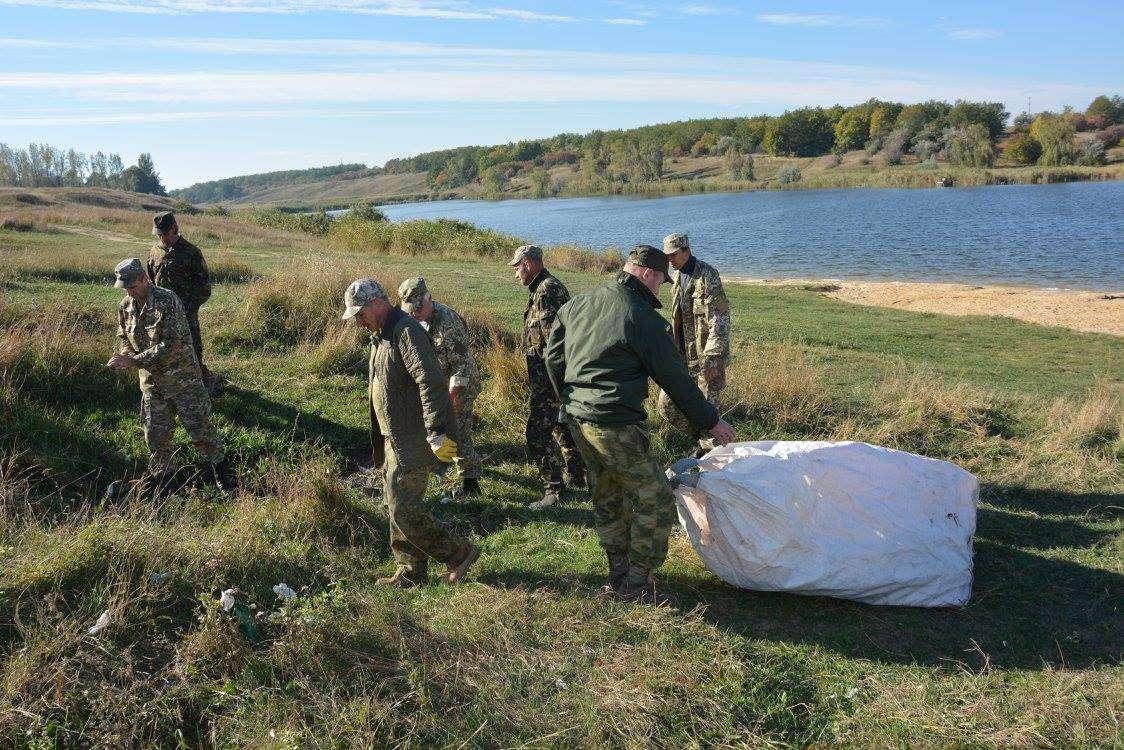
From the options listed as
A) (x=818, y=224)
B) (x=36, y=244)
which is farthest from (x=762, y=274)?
(x=36, y=244)

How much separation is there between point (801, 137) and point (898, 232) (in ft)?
246

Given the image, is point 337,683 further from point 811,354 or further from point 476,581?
point 811,354

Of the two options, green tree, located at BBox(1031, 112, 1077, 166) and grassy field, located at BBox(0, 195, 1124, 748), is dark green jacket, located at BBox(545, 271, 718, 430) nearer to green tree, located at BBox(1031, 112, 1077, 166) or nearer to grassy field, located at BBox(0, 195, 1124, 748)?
grassy field, located at BBox(0, 195, 1124, 748)

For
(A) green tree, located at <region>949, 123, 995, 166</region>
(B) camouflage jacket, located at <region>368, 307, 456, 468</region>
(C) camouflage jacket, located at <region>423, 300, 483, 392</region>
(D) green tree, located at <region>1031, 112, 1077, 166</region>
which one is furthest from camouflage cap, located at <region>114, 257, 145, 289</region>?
(A) green tree, located at <region>949, 123, 995, 166</region>

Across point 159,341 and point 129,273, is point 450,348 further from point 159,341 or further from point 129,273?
point 129,273

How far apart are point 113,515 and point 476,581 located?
2332 mm

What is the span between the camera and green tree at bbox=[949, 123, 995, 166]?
77062mm

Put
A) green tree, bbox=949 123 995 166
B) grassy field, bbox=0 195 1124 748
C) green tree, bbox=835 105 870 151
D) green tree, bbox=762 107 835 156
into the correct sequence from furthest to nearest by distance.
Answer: green tree, bbox=762 107 835 156 < green tree, bbox=835 105 870 151 < green tree, bbox=949 123 995 166 < grassy field, bbox=0 195 1124 748

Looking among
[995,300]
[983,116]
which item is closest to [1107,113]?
[983,116]

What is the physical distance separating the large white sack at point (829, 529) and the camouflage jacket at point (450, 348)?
8.13ft

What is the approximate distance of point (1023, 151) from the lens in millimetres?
76688

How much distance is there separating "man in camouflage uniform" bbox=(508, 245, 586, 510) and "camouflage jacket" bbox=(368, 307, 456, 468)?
5.85 feet

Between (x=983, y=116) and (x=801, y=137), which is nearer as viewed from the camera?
(x=983, y=116)

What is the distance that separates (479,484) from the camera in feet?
23.4
